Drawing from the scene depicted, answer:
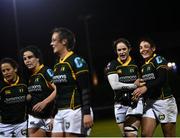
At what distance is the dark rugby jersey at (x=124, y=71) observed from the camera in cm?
758

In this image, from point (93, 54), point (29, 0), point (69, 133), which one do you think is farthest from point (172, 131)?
point (93, 54)

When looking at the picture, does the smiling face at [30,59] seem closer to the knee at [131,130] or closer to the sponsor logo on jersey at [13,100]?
the sponsor logo on jersey at [13,100]

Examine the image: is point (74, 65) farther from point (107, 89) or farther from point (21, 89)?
point (107, 89)

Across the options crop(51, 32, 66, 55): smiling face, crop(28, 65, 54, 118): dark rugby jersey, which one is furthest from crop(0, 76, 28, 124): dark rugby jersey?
crop(51, 32, 66, 55): smiling face

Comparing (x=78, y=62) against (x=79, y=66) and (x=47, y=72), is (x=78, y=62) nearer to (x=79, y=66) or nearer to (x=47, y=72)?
(x=79, y=66)

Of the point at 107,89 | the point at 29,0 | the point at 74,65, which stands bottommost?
the point at 107,89

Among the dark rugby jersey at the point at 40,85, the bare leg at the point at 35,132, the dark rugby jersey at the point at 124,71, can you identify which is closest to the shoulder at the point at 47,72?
the dark rugby jersey at the point at 40,85

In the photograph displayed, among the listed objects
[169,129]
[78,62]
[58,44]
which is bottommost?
[169,129]

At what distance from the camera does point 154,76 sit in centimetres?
754

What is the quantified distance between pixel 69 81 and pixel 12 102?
1.49 metres

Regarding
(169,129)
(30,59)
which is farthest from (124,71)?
(30,59)

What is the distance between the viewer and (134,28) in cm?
4619

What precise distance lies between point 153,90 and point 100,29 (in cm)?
4111

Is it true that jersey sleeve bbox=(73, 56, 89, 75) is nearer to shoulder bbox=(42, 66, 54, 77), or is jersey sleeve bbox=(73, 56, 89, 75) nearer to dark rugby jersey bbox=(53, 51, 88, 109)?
dark rugby jersey bbox=(53, 51, 88, 109)
